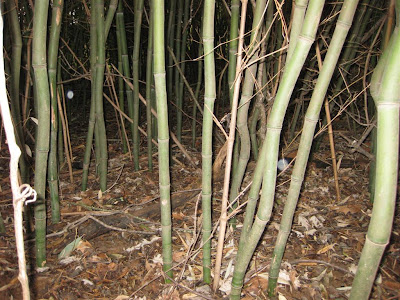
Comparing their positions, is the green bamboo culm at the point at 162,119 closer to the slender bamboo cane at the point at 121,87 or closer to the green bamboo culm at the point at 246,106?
the green bamboo culm at the point at 246,106

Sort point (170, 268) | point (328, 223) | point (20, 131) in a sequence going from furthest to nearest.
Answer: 1. point (328, 223)
2. point (20, 131)
3. point (170, 268)

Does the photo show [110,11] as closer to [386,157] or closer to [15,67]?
[15,67]

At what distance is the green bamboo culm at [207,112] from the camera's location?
0.95 meters

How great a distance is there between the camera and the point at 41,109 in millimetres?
1238

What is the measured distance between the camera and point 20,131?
5.46 feet

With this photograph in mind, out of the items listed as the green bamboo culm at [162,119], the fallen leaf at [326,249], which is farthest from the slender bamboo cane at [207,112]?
the fallen leaf at [326,249]

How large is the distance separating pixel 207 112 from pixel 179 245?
0.89 meters

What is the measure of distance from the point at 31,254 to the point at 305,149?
1.30m

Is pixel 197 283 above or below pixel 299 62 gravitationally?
below

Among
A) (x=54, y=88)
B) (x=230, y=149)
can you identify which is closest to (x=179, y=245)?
(x=230, y=149)

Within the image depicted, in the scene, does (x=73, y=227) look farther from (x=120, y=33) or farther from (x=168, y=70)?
(x=168, y=70)

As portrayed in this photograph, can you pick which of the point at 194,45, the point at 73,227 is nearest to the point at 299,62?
the point at 73,227

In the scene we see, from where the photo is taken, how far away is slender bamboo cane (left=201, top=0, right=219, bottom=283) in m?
0.95

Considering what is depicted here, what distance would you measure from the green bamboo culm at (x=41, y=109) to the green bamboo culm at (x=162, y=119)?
1.51 ft
